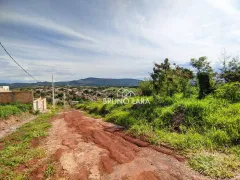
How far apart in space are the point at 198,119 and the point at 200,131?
2.71 feet

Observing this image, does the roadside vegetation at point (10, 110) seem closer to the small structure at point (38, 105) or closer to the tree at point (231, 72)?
the small structure at point (38, 105)

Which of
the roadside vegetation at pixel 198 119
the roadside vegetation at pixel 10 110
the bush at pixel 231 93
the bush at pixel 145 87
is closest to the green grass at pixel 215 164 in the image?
the roadside vegetation at pixel 198 119

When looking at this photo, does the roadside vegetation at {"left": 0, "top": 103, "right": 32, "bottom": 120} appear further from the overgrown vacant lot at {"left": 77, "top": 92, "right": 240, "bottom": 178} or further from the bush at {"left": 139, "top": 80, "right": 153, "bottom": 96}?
the bush at {"left": 139, "top": 80, "right": 153, "bottom": 96}

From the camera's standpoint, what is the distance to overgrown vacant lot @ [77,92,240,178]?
13.5 ft

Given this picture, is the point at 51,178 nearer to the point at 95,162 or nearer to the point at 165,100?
the point at 95,162

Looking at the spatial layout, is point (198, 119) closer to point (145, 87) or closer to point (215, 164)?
point (215, 164)

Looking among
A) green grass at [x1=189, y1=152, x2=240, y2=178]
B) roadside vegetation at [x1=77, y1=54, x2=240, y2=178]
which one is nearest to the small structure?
roadside vegetation at [x1=77, y1=54, x2=240, y2=178]

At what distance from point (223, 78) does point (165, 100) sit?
11.9ft

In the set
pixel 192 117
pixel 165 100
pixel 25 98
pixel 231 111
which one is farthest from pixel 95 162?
pixel 25 98

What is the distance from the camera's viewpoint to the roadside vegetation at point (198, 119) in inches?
172

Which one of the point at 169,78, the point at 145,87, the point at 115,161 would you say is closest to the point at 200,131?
the point at 115,161

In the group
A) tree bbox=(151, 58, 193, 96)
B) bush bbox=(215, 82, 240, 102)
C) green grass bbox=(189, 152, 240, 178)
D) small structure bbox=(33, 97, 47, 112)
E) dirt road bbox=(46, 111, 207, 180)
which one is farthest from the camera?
small structure bbox=(33, 97, 47, 112)

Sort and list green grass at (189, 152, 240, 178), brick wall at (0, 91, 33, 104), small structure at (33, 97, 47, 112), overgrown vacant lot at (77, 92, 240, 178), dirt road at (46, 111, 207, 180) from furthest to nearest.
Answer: small structure at (33, 97, 47, 112)
brick wall at (0, 91, 33, 104)
overgrown vacant lot at (77, 92, 240, 178)
dirt road at (46, 111, 207, 180)
green grass at (189, 152, 240, 178)

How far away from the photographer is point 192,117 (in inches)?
279
